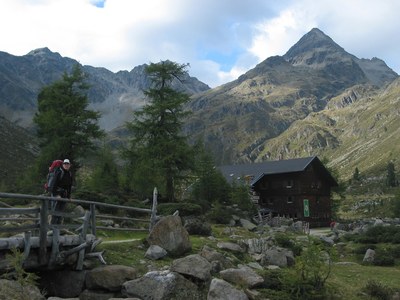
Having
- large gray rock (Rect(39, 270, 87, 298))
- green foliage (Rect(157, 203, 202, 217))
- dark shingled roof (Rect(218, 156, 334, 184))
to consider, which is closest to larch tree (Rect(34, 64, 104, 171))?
green foliage (Rect(157, 203, 202, 217))

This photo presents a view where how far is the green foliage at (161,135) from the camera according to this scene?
3972 centimetres

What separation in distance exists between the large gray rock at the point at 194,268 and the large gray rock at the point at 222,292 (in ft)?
3.26

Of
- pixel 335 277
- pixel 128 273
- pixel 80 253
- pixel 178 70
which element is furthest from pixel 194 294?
pixel 178 70

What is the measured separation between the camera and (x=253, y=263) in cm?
1834

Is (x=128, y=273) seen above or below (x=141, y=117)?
below

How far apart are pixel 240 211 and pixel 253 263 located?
2626 cm

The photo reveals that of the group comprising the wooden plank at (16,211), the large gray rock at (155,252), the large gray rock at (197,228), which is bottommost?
the large gray rock at (155,252)

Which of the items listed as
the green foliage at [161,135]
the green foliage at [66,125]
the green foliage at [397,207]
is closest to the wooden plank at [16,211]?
the green foliage at [161,135]

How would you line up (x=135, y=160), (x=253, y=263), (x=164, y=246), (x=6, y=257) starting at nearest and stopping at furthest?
(x=6, y=257), (x=164, y=246), (x=253, y=263), (x=135, y=160)

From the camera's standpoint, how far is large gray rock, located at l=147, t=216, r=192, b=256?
56.3ft

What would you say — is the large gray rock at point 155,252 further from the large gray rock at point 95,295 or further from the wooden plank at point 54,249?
the wooden plank at point 54,249

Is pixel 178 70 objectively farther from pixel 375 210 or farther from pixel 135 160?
pixel 375 210

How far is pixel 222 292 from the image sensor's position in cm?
1256

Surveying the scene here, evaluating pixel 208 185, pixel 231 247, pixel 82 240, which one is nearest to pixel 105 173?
pixel 208 185
